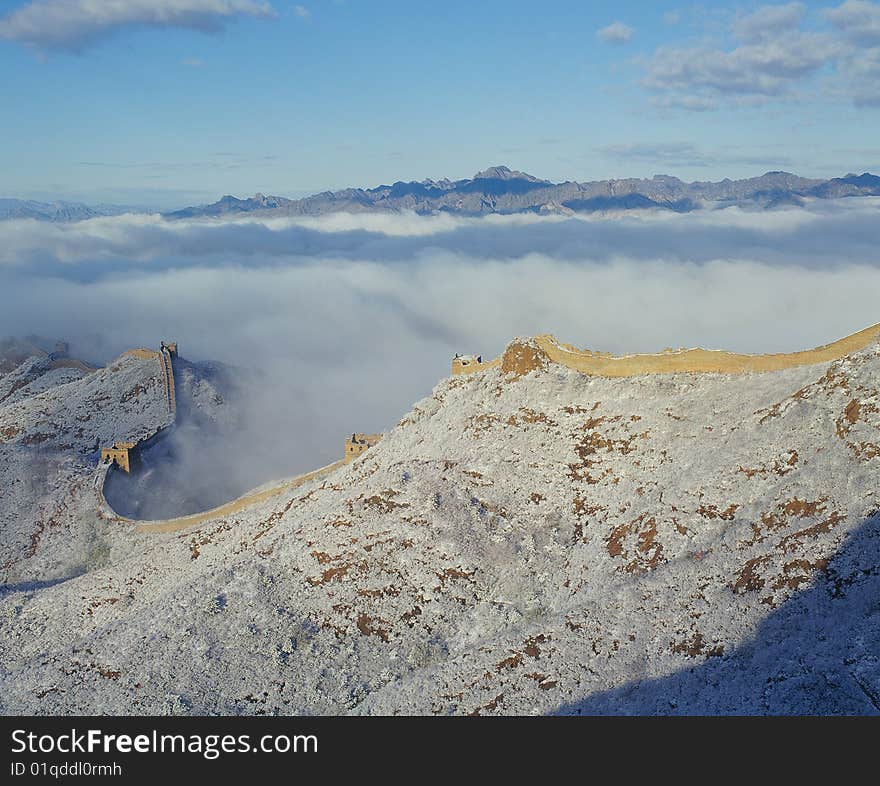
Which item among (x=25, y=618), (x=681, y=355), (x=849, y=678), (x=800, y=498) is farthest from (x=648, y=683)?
(x=25, y=618)

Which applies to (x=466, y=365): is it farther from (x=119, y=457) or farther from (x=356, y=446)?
(x=119, y=457)

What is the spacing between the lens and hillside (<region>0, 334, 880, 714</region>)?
2720cm

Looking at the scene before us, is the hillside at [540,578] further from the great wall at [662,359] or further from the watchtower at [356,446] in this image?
the watchtower at [356,446]

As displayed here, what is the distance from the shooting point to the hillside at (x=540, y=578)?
1071 inches

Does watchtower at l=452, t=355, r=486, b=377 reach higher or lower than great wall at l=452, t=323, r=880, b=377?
lower

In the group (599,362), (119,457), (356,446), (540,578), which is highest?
(599,362)

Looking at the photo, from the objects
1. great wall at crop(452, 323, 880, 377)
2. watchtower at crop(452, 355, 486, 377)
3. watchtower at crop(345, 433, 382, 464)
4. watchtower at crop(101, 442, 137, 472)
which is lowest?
watchtower at crop(101, 442, 137, 472)

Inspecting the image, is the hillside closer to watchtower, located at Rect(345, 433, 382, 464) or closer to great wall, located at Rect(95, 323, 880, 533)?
great wall, located at Rect(95, 323, 880, 533)

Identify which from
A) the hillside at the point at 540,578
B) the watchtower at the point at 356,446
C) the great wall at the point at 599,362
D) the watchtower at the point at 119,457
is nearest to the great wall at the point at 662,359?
the great wall at the point at 599,362

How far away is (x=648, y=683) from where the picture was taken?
86.7ft

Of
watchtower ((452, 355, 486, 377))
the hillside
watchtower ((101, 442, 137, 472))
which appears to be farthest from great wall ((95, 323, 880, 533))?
watchtower ((101, 442, 137, 472))

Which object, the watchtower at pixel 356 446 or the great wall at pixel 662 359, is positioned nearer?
the great wall at pixel 662 359

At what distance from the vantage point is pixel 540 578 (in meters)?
36.0

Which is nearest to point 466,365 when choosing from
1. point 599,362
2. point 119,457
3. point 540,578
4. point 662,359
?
point 599,362
